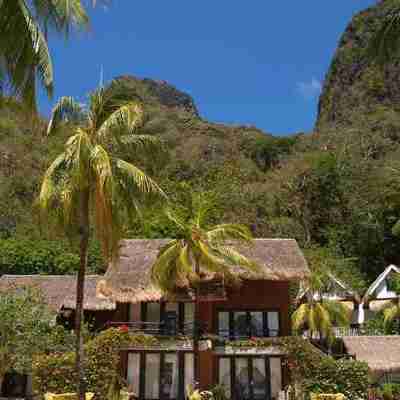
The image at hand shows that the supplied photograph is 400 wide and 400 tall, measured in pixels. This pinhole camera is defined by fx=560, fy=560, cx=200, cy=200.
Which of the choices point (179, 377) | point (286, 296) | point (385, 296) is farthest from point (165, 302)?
point (385, 296)

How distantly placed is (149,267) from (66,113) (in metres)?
10.5

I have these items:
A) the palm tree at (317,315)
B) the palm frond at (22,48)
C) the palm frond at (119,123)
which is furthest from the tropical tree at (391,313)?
the palm frond at (22,48)

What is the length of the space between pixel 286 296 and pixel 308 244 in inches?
883

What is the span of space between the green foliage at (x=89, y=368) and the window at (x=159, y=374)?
175cm

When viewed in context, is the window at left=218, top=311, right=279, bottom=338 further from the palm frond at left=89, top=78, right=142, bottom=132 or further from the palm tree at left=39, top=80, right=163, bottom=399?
the palm frond at left=89, top=78, right=142, bottom=132

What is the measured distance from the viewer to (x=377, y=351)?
28734 mm

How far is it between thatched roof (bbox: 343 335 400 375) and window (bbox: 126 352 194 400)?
9.52 m

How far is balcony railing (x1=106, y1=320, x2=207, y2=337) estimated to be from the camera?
2498 cm

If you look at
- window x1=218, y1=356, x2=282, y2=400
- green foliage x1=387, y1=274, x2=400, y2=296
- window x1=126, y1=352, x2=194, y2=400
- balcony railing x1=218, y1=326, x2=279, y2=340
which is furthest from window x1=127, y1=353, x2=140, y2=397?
green foliage x1=387, y1=274, x2=400, y2=296

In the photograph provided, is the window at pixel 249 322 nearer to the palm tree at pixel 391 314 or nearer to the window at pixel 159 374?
the window at pixel 159 374

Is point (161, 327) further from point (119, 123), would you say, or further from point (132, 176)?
point (119, 123)

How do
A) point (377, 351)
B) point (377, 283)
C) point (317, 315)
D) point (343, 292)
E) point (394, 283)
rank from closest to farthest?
1. point (377, 351)
2. point (317, 315)
3. point (394, 283)
4. point (343, 292)
5. point (377, 283)

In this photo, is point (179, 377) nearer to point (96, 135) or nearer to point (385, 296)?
point (96, 135)

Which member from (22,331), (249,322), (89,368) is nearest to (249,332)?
(249,322)
